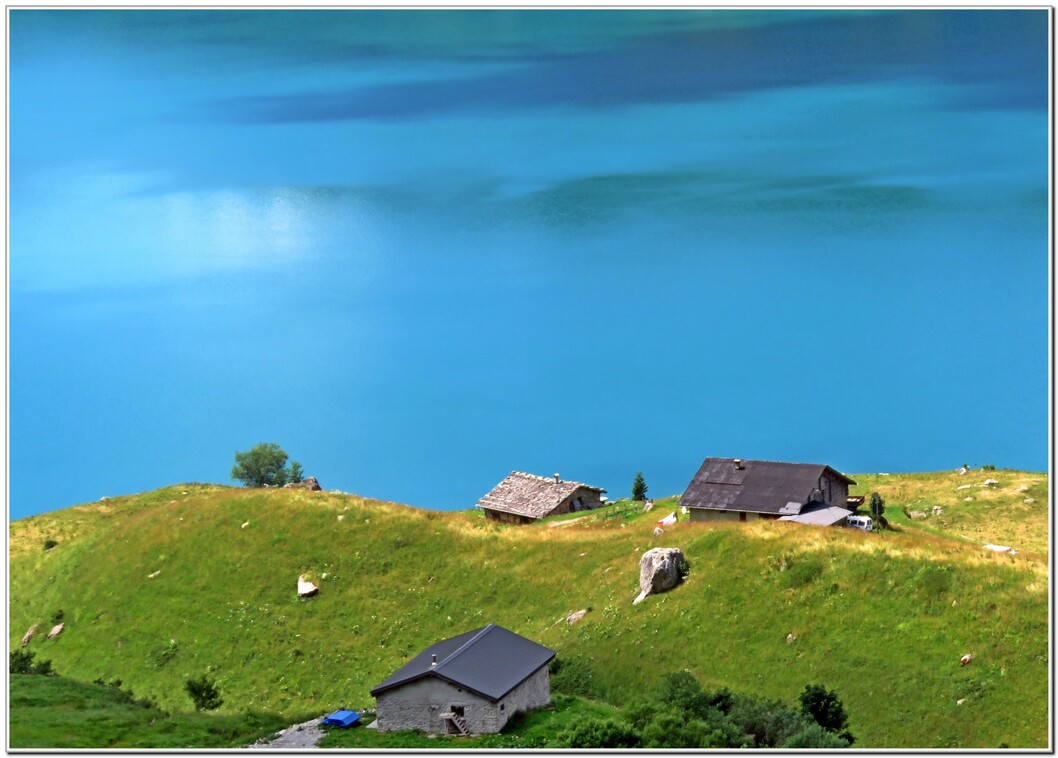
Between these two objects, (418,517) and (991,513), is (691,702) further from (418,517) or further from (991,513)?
(991,513)

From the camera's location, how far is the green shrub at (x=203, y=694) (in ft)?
171

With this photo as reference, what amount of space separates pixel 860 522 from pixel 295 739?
1146 inches

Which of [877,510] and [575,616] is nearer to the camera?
[575,616]

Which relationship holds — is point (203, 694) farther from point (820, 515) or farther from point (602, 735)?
point (820, 515)

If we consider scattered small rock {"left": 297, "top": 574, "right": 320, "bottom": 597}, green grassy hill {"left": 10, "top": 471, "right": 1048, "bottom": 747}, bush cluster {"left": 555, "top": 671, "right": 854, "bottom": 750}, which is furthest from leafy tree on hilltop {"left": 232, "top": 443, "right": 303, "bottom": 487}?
bush cluster {"left": 555, "top": 671, "right": 854, "bottom": 750}

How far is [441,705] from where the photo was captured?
42562 mm

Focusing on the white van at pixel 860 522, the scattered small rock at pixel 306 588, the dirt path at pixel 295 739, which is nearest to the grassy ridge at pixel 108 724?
the dirt path at pixel 295 739

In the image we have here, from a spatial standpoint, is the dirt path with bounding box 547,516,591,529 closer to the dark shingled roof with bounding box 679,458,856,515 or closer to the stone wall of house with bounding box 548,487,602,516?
the stone wall of house with bounding box 548,487,602,516

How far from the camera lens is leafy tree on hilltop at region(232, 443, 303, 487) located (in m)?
97.6

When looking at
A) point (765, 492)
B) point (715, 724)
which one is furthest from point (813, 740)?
point (765, 492)

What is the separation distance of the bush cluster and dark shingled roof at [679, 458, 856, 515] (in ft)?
58.5

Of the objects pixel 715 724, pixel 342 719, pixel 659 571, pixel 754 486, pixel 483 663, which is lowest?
pixel 342 719

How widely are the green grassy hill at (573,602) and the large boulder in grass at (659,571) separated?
784 mm

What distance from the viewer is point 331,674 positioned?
55.0 metres
